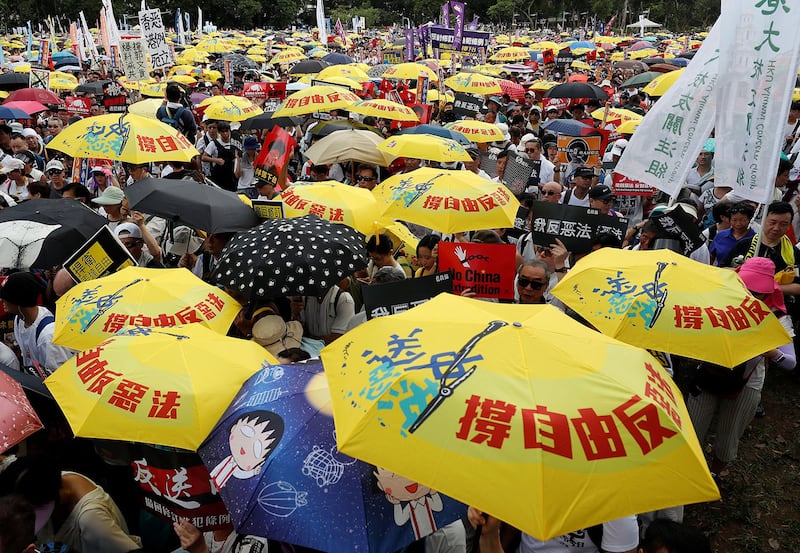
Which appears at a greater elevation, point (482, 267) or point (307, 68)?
point (307, 68)

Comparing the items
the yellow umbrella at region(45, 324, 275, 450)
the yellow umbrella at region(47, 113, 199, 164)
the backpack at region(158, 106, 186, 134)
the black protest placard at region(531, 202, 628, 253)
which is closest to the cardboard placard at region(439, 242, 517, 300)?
the black protest placard at region(531, 202, 628, 253)

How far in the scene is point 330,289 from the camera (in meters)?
5.07

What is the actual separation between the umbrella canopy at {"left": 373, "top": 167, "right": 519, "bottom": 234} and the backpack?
724 centimetres

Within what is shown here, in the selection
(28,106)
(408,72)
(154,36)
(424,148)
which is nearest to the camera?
(424,148)

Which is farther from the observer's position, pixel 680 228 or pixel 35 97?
pixel 35 97

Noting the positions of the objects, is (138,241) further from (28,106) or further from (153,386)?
(28,106)

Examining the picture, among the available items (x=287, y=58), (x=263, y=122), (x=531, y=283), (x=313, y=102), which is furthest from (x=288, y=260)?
(x=287, y=58)

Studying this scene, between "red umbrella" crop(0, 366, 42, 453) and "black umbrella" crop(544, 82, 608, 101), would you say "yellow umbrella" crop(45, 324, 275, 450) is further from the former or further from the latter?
"black umbrella" crop(544, 82, 608, 101)

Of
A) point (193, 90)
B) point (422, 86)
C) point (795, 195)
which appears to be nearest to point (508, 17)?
point (193, 90)

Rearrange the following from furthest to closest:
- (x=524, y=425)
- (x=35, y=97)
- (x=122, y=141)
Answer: (x=35, y=97) < (x=122, y=141) < (x=524, y=425)

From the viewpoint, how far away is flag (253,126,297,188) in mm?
6840

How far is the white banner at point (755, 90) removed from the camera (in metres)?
4.54

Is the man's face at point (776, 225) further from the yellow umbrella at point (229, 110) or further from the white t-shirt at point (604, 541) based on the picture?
the yellow umbrella at point (229, 110)

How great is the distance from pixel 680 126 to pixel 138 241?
4.65 metres
